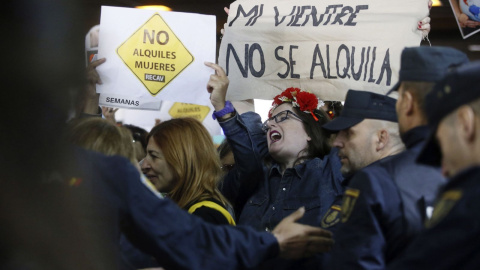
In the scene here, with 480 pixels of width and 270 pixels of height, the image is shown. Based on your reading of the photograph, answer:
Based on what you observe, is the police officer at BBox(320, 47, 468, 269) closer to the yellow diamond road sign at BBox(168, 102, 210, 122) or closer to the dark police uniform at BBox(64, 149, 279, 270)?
the dark police uniform at BBox(64, 149, 279, 270)

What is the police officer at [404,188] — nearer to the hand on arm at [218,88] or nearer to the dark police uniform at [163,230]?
the dark police uniform at [163,230]

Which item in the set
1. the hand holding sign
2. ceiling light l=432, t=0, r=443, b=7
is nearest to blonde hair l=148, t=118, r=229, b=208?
the hand holding sign

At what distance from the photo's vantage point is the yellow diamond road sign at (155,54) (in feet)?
14.2

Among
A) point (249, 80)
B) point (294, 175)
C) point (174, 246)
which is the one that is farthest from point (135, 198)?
point (249, 80)

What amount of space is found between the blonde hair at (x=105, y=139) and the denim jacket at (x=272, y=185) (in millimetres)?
1524

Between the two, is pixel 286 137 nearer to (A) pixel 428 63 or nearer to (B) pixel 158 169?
(B) pixel 158 169

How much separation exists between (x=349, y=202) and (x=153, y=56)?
2178mm

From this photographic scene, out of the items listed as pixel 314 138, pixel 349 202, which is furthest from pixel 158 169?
pixel 349 202

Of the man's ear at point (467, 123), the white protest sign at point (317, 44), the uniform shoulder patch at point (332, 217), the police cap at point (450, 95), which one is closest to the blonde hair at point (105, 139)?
the uniform shoulder patch at point (332, 217)

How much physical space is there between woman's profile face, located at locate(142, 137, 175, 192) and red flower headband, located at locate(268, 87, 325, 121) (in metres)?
0.96

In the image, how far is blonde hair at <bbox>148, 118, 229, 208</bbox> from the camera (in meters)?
3.79

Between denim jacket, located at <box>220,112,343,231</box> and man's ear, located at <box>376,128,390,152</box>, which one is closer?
man's ear, located at <box>376,128,390,152</box>

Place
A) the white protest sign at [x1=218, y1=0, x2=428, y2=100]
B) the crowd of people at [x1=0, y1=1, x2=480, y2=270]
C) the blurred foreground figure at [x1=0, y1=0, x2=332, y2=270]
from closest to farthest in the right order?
the blurred foreground figure at [x1=0, y1=0, x2=332, y2=270], the crowd of people at [x1=0, y1=1, x2=480, y2=270], the white protest sign at [x1=218, y1=0, x2=428, y2=100]

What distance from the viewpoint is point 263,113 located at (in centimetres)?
584
